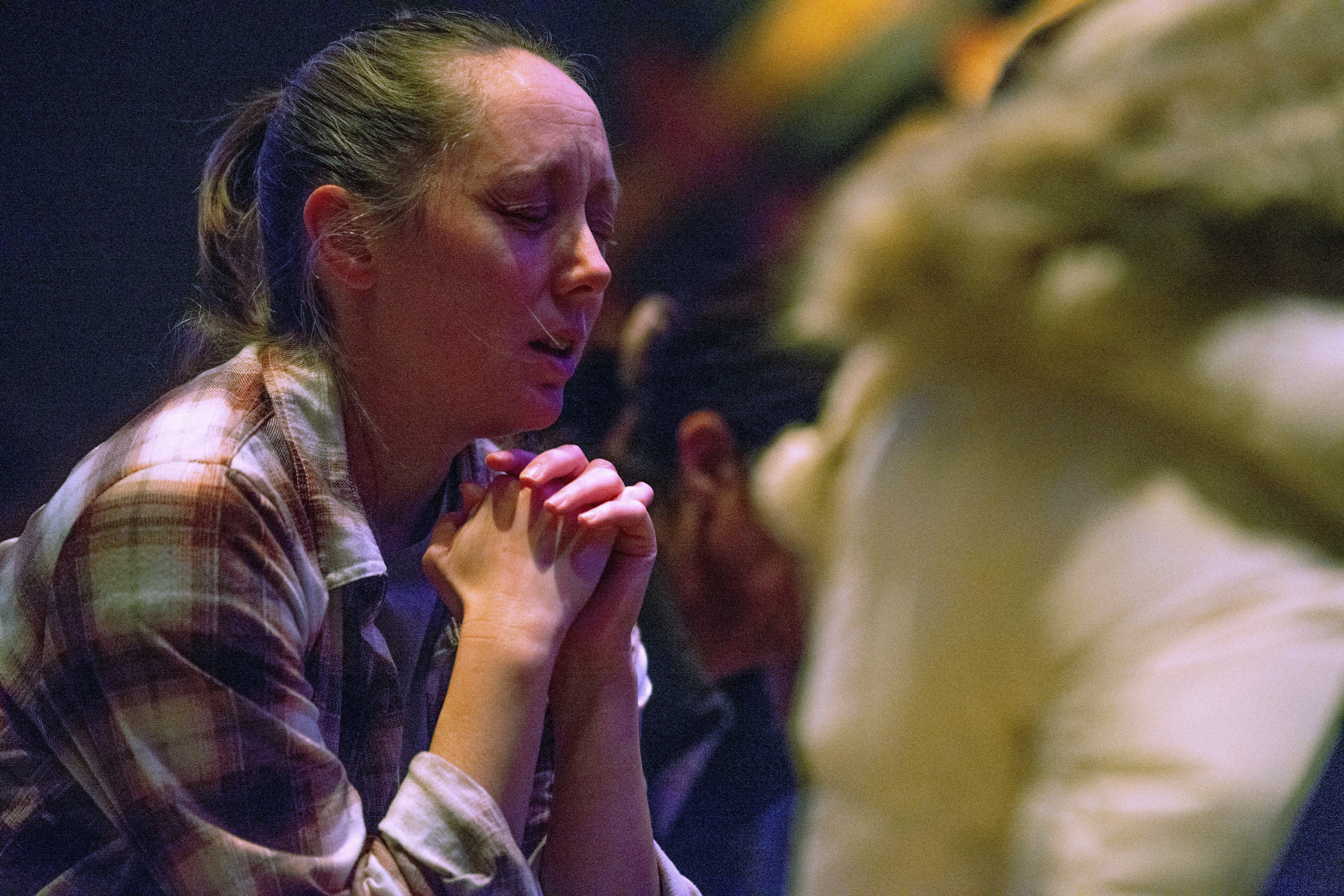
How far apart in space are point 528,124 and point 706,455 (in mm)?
276

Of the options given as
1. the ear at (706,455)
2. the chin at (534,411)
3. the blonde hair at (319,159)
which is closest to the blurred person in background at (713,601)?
the ear at (706,455)

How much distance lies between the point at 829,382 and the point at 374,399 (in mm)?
410

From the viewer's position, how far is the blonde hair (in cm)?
88

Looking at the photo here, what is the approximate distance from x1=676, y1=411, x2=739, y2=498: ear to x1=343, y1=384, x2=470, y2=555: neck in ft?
0.56

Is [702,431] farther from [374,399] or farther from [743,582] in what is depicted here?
[374,399]

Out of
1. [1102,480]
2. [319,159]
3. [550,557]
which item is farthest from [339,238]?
[1102,480]

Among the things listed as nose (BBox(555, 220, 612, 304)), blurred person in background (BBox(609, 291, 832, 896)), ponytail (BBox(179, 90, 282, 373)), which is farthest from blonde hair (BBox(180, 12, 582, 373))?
blurred person in background (BBox(609, 291, 832, 896))

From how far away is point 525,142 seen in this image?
86 centimetres

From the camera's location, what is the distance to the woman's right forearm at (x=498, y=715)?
0.78 meters

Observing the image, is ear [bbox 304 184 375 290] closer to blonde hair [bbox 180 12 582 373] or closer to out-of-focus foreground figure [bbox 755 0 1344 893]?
blonde hair [bbox 180 12 582 373]

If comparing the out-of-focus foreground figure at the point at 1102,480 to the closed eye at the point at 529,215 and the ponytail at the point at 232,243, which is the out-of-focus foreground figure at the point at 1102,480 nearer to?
the closed eye at the point at 529,215

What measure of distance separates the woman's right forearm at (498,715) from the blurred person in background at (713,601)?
18cm

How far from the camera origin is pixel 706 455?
0.93m

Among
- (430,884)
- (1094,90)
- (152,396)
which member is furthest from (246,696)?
(1094,90)
